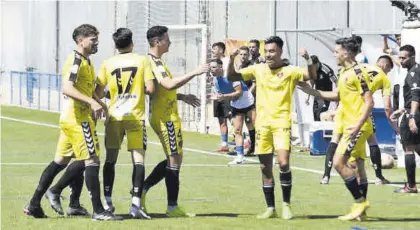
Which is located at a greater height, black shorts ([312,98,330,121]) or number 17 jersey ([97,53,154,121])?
number 17 jersey ([97,53,154,121])

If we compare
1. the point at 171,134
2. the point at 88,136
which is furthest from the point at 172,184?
the point at 88,136

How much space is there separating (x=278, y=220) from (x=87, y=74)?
260 centimetres

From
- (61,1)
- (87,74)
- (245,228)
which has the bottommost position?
(245,228)

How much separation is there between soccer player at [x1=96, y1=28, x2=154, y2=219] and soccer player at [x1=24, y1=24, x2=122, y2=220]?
265 millimetres

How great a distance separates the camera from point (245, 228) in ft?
35.9

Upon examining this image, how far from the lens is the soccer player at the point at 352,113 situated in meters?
11.7

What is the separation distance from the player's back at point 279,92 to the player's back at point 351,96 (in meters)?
0.63

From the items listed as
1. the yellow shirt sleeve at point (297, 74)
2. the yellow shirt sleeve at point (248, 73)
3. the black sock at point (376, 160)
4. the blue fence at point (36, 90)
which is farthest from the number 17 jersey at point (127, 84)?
the blue fence at point (36, 90)

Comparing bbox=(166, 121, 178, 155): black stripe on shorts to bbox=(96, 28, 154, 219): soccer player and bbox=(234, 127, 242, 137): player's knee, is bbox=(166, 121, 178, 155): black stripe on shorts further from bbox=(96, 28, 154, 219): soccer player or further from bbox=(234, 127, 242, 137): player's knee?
bbox=(234, 127, 242, 137): player's knee

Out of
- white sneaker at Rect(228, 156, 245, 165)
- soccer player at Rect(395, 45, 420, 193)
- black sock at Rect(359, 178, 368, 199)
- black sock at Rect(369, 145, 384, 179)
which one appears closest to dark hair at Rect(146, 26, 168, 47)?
black sock at Rect(359, 178, 368, 199)

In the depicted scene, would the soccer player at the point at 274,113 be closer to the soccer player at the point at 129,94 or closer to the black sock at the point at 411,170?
the soccer player at the point at 129,94

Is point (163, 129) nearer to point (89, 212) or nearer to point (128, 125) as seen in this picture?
point (128, 125)

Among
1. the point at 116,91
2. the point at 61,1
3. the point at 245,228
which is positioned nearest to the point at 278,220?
the point at 245,228

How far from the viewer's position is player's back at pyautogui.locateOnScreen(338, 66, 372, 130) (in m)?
12.1
